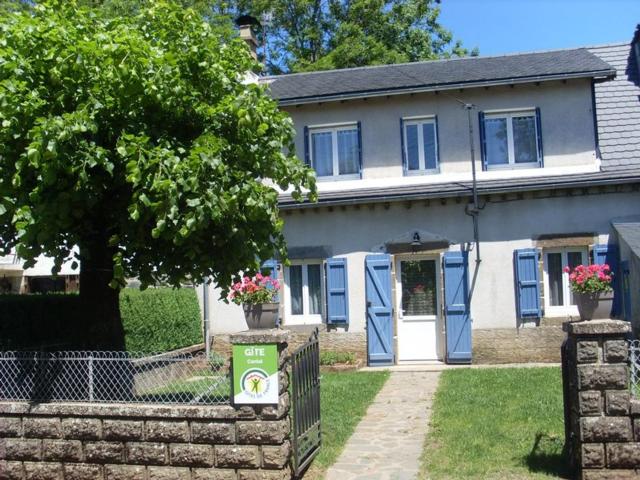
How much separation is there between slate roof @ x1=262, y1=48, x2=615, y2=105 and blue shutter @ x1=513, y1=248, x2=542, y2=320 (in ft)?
11.9

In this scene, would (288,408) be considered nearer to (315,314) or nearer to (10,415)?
(10,415)

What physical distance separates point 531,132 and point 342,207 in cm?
427

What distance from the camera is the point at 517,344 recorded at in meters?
13.6

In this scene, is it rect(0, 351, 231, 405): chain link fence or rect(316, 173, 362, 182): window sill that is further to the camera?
rect(316, 173, 362, 182): window sill

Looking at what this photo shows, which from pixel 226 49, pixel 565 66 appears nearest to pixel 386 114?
pixel 565 66

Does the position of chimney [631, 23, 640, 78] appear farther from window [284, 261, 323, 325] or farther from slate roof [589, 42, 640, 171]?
window [284, 261, 323, 325]

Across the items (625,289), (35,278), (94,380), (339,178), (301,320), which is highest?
(339,178)

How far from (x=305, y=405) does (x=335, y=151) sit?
8953 millimetres

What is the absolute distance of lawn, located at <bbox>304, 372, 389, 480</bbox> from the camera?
735cm

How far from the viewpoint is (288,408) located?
654 cm

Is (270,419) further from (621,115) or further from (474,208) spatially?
(621,115)

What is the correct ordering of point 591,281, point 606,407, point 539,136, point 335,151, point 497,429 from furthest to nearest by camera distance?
1. point 335,151
2. point 539,136
3. point 497,429
4. point 591,281
5. point 606,407

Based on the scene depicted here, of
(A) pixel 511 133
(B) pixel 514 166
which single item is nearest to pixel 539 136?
(A) pixel 511 133

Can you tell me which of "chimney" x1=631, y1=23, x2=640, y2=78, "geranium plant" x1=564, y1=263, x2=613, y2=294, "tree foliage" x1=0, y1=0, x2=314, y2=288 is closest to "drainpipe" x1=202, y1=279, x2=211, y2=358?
"tree foliage" x1=0, y1=0, x2=314, y2=288
